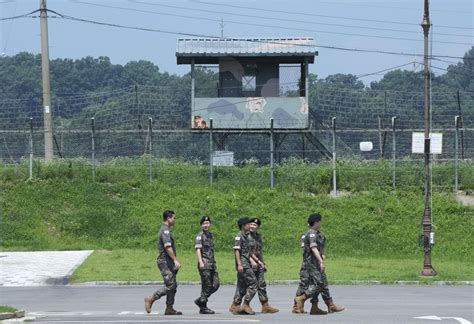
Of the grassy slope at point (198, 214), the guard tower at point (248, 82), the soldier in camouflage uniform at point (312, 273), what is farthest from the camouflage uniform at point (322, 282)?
the guard tower at point (248, 82)

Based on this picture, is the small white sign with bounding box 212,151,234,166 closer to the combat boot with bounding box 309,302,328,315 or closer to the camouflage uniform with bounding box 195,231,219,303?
the camouflage uniform with bounding box 195,231,219,303

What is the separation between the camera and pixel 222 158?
37750mm

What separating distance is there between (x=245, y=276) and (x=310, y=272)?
1125 millimetres

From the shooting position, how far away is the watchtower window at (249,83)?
43.3m

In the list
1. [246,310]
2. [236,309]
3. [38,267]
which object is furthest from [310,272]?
[38,267]

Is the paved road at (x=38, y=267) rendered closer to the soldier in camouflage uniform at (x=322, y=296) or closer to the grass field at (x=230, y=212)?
the grass field at (x=230, y=212)

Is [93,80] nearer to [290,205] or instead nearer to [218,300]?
[290,205]

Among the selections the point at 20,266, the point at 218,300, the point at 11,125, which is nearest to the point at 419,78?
the point at 11,125

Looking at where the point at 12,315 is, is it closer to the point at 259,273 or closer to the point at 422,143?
the point at 259,273

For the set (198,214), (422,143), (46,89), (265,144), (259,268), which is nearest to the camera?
(259,268)

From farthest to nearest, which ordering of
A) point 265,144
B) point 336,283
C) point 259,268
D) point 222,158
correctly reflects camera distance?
point 265,144 → point 222,158 → point 336,283 → point 259,268

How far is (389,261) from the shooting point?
29672mm

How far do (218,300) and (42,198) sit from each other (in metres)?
15.1

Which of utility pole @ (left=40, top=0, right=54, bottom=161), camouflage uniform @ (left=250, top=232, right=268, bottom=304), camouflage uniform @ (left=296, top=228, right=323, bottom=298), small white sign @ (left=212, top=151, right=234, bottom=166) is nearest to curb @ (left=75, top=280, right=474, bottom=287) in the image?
camouflage uniform @ (left=250, top=232, right=268, bottom=304)
